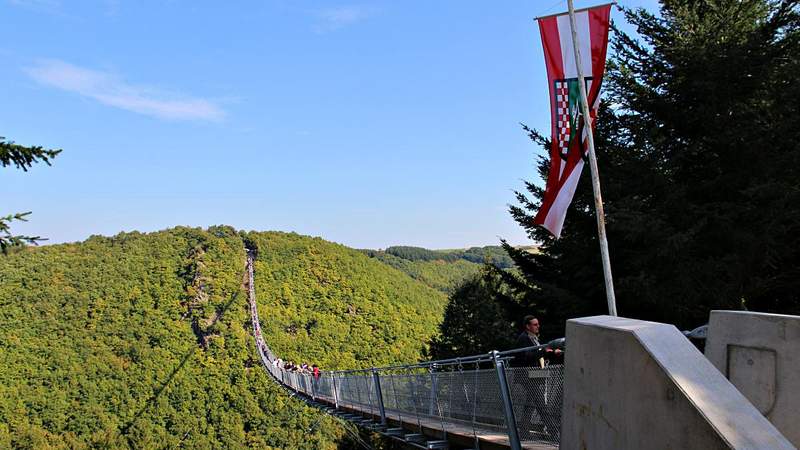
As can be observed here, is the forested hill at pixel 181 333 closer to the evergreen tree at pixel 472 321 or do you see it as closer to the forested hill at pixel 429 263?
the forested hill at pixel 429 263

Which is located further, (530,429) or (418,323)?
(418,323)

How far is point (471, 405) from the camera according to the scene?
6.67 metres

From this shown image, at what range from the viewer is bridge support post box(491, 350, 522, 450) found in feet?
17.7

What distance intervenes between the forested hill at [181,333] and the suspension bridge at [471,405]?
58515 millimetres

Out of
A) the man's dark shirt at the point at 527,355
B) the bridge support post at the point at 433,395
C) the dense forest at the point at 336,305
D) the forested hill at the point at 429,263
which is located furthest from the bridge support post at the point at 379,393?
the forested hill at the point at 429,263

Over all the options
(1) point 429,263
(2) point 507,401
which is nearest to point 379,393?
(2) point 507,401

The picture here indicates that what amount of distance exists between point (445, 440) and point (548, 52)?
4.62m

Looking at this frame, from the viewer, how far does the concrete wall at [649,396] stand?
7.86ft

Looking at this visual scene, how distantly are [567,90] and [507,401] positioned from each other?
155 inches

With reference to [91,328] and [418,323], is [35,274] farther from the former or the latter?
[418,323]

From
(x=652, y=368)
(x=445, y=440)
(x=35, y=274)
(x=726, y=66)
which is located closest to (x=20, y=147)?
(x=445, y=440)

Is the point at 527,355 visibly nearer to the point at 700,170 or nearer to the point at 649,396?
the point at 649,396

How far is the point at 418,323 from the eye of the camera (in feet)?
322

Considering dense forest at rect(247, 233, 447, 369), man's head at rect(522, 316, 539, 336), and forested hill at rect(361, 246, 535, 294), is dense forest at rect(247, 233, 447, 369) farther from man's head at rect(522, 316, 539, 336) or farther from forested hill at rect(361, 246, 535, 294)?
man's head at rect(522, 316, 539, 336)
